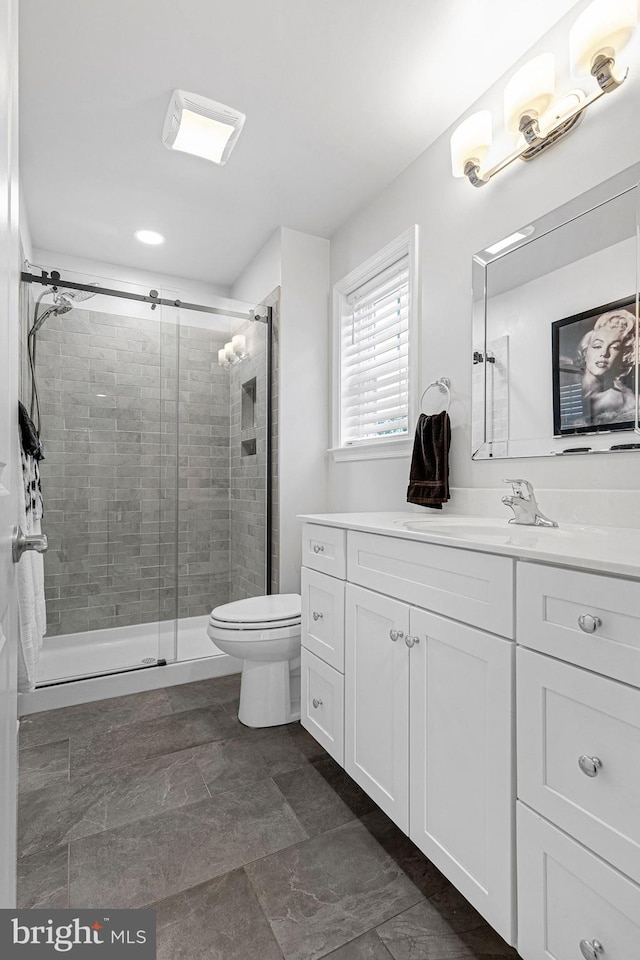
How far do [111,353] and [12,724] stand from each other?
2255 millimetres

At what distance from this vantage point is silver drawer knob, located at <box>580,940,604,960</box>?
0.79 metres

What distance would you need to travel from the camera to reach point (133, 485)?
283 centimetres

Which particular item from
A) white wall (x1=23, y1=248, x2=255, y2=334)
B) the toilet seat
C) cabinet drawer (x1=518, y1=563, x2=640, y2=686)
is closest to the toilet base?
the toilet seat

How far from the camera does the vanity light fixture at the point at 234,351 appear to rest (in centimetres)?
286

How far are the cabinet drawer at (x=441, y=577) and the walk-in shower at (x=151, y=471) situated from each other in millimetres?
1415

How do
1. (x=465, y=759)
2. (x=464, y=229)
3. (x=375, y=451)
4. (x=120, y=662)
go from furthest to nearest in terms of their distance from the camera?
(x=120, y=662) < (x=375, y=451) < (x=464, y=229) < (x=465, y=759)

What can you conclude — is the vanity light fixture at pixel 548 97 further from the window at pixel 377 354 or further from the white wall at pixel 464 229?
the window at pixel 377 354

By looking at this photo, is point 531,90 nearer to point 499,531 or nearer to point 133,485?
point 499,531

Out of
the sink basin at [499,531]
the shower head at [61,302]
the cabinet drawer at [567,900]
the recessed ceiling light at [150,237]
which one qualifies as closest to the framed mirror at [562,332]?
the sink basin at [499,531]

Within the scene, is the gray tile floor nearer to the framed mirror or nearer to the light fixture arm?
the framed mirror

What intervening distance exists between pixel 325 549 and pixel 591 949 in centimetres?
116

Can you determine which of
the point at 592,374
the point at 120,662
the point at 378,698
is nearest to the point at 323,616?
the point at 378,698

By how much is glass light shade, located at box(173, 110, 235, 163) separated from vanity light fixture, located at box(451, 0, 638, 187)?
91 cm

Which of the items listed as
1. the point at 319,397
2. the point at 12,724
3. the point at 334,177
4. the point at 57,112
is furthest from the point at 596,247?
the point at 57,112
